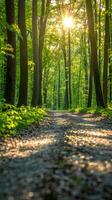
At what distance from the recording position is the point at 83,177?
15.2 feet

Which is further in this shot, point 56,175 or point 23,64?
point 23,64

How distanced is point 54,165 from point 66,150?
1.55m

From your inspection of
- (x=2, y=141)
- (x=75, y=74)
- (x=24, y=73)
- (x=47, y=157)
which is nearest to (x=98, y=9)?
(x=24, y=73)

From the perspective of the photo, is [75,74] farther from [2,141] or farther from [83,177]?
[83,177]

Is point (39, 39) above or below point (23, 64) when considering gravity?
above

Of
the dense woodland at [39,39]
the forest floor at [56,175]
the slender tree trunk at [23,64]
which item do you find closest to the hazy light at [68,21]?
the dense woodland at [39,39]

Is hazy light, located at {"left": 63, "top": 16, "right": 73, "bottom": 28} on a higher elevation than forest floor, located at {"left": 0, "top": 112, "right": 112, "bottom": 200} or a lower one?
higher

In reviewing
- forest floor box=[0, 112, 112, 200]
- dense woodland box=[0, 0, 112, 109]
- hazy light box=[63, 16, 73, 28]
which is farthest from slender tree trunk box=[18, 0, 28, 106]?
hazy light box=[63, 16, 73, 28]

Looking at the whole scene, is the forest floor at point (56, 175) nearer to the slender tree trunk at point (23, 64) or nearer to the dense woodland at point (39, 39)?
the dense woodland at point (39, 39)

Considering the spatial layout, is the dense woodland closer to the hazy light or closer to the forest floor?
the hazy light

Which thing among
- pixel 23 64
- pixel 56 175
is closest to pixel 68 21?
pixel 23 64

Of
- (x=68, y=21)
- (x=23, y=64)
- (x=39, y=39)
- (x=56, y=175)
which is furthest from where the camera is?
(x=68, y=21)

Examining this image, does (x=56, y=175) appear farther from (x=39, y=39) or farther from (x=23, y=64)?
(x=39, y=39)

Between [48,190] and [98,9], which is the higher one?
[98,9]
